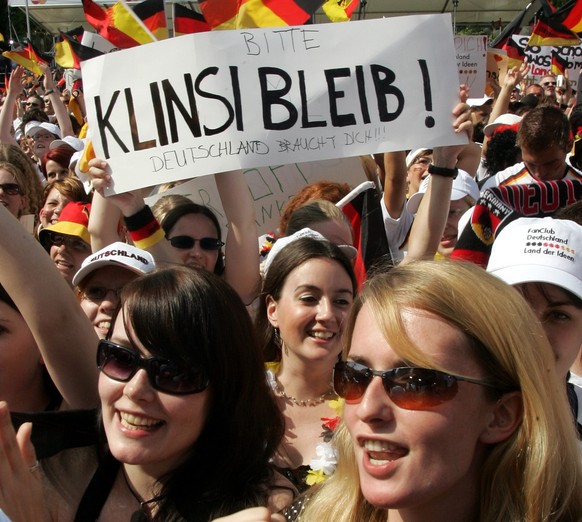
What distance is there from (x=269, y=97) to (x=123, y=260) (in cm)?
103

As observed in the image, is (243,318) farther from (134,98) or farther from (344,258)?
(134,98)

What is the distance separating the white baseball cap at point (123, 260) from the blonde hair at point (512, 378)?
127 centimetres

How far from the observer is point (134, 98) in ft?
10.6

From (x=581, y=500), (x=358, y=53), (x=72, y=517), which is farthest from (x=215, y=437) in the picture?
(x=358, y=53)

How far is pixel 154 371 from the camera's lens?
1.95 metres

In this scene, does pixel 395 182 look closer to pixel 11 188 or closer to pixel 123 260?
pixel 123 260

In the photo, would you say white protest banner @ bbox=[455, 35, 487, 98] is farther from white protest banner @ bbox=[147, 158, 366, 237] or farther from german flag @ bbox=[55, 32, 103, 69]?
german flag @ bbox=[55, 32, 103, 69]

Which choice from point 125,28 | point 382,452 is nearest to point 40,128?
point 125,28

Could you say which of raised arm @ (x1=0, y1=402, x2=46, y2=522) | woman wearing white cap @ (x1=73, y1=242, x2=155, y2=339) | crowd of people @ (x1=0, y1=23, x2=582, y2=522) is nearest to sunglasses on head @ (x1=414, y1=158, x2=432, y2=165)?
crowd of people @ (x1=0, y1=23, x2=582, y2=522)

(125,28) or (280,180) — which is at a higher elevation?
(125,28)

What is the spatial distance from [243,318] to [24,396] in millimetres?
734

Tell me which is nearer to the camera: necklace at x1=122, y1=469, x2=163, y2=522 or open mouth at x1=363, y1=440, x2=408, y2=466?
open mouth at x1=363, y1=440, x2=408, y2=466

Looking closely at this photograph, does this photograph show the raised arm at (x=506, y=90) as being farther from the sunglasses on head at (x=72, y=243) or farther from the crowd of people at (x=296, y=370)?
the sunglasses on head at (x=72, y=243)

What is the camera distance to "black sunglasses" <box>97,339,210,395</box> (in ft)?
6.40
